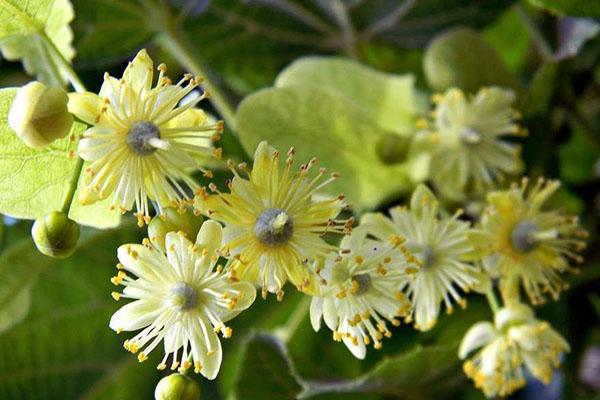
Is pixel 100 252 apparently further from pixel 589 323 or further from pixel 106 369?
pixel 589 323

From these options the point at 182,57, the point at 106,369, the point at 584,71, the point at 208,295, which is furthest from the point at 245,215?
the point at 584,71

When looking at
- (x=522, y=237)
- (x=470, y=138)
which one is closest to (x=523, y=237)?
(x=522, y=237)

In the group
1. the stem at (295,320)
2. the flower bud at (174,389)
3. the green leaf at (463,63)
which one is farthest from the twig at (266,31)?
the flower bud at (174,389)

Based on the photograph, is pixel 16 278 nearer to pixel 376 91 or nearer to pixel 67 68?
pixel 67 68

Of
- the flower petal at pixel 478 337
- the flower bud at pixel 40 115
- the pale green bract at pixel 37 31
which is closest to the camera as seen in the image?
the flower bud at pixel 40 115

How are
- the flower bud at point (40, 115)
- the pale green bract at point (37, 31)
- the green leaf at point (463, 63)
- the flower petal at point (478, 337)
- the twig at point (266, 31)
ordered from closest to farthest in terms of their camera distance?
the flower bud at point (40, 115)
the pale green bract at point (37, 31)
the flower petal at point (478, 337)
the green leaf at point (463, 63)
the twig at point (266, 31)

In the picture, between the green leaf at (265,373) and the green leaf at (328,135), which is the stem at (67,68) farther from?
the green leaf at (265,373)
